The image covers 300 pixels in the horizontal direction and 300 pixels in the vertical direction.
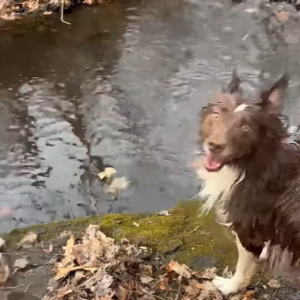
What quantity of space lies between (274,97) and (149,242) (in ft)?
5.65

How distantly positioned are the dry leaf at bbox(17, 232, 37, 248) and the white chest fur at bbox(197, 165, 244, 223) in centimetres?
157

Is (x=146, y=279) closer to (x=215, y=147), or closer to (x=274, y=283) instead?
(x=274, y=283)

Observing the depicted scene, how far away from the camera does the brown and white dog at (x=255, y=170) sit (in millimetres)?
3041

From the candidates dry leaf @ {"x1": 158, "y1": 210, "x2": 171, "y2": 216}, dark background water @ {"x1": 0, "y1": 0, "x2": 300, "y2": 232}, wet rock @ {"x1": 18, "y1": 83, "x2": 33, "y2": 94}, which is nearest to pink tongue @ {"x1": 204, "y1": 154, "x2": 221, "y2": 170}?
dry leaf @ {"x1": 158, "y1": 210, "x2": 171, "y2": 216}

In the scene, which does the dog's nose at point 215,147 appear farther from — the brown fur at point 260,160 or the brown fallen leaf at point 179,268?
the brown fallen leaf at point 179,268

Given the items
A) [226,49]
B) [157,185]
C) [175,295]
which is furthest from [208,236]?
[226,49]

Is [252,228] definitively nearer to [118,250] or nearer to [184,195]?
[118,250]

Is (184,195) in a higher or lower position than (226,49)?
lower

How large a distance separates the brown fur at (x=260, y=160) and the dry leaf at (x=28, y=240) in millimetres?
1696

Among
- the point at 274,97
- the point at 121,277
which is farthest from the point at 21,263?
the point at 274,97

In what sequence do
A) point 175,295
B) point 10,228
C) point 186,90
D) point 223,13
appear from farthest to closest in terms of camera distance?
point 223,13 → point 186,90 → point 10,228 → point 175,295

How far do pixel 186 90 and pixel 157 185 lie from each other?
161 centimetres

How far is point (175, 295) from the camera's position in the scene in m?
3.99

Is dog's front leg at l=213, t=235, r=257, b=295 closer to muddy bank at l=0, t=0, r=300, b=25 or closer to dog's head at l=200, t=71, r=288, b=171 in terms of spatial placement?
dog's head at l=200, t=71, r=288, b=171
